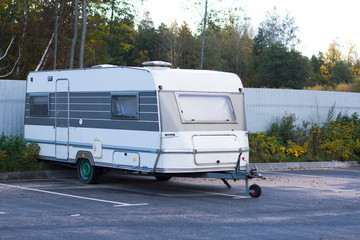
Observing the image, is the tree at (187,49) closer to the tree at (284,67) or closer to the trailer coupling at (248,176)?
the tree at (284,67)

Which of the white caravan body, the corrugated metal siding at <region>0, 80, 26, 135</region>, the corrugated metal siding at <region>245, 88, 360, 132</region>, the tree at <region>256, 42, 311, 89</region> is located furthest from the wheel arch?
the tree at <region>256, 42, 311, 89</region>

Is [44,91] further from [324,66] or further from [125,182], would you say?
[324,66]

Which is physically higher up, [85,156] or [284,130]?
[284,130]

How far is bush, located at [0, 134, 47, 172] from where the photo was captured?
576 inches

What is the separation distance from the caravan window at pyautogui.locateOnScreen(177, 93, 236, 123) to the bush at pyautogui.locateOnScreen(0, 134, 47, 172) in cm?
483

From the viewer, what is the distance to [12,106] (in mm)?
15953

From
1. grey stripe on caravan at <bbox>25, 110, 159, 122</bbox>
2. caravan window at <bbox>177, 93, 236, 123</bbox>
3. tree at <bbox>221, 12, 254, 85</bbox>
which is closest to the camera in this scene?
grey stripe on caravan at <bbox>25, 110, 159, 122</bbox>

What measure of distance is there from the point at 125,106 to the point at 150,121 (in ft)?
3.38

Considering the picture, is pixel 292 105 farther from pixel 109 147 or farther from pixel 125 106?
pixel 109 147

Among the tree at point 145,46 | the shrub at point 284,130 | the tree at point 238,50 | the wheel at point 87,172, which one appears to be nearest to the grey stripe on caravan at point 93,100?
the wheel at point 87,172

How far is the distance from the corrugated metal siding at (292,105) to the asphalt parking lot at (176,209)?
17.5 feet

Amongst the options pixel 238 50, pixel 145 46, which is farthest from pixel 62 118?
pixel 238 50

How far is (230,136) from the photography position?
495 inches

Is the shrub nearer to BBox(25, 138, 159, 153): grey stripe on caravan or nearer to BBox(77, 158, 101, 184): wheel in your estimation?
BBox(77, 158, 101, 184): wheel
